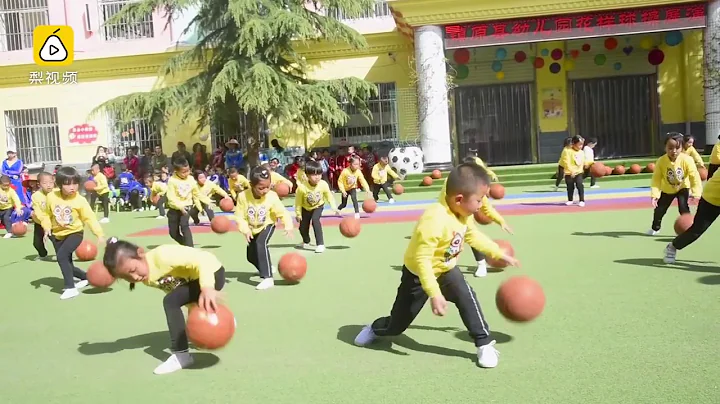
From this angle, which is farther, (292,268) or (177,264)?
(292,268)

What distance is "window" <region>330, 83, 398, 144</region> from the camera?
2227 centimetres

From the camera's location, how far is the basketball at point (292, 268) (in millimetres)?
7875

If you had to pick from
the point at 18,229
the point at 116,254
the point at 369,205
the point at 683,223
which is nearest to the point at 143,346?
the point at 116,254

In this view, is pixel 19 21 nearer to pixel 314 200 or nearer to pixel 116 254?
pixel 314 200

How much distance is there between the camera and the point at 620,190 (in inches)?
654

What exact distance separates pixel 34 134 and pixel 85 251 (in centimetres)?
1732

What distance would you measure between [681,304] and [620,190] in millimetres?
11072

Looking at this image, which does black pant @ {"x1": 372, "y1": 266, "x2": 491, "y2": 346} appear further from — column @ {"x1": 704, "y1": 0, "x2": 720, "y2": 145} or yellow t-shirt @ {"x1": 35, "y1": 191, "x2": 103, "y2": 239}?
column @ {"x1": 704, "y1": 0, "x2": 720, "y2": 145}

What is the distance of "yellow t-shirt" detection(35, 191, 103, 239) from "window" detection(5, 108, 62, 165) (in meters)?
16.9

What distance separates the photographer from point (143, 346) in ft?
19.1

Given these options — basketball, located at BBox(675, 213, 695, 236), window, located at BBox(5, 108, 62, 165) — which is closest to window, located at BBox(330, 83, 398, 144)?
window, located at BBox(5, 108, 62, 165)

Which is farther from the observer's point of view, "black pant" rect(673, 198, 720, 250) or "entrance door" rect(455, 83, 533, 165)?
"entrance door" rect(455, 83, 533, 165)

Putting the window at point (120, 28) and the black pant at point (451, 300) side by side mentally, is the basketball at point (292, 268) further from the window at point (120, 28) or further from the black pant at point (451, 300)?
the window at point (120, 28)

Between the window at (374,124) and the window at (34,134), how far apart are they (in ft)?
29.9
